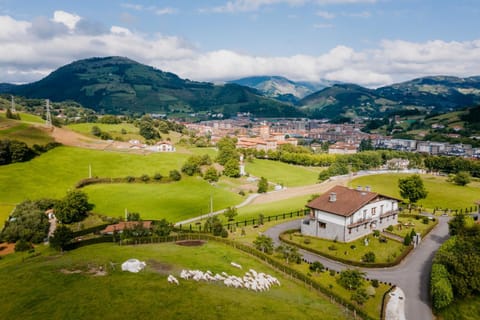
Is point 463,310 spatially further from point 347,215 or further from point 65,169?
point 65,169

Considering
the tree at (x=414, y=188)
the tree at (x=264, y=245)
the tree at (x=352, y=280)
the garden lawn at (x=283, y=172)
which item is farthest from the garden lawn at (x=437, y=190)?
the tree at (x=352, y=280)

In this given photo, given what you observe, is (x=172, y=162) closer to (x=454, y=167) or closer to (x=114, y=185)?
(x=114, y=185)

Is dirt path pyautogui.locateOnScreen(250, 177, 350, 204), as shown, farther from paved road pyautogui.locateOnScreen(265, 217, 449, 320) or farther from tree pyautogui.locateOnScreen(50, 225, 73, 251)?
tree pyautogui.locateOnScreen(50, 225, 73, 251)

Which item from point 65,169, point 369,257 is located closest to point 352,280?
point 369,257

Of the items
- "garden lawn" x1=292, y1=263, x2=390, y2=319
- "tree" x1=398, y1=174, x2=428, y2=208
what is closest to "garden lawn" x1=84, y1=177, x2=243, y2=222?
"garden lawn" x1=292, y1=263, x2=390, y2=319

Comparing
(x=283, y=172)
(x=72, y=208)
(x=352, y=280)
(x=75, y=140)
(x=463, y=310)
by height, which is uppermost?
(x=75, y=140)

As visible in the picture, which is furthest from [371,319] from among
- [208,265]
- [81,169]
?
[81,169]
